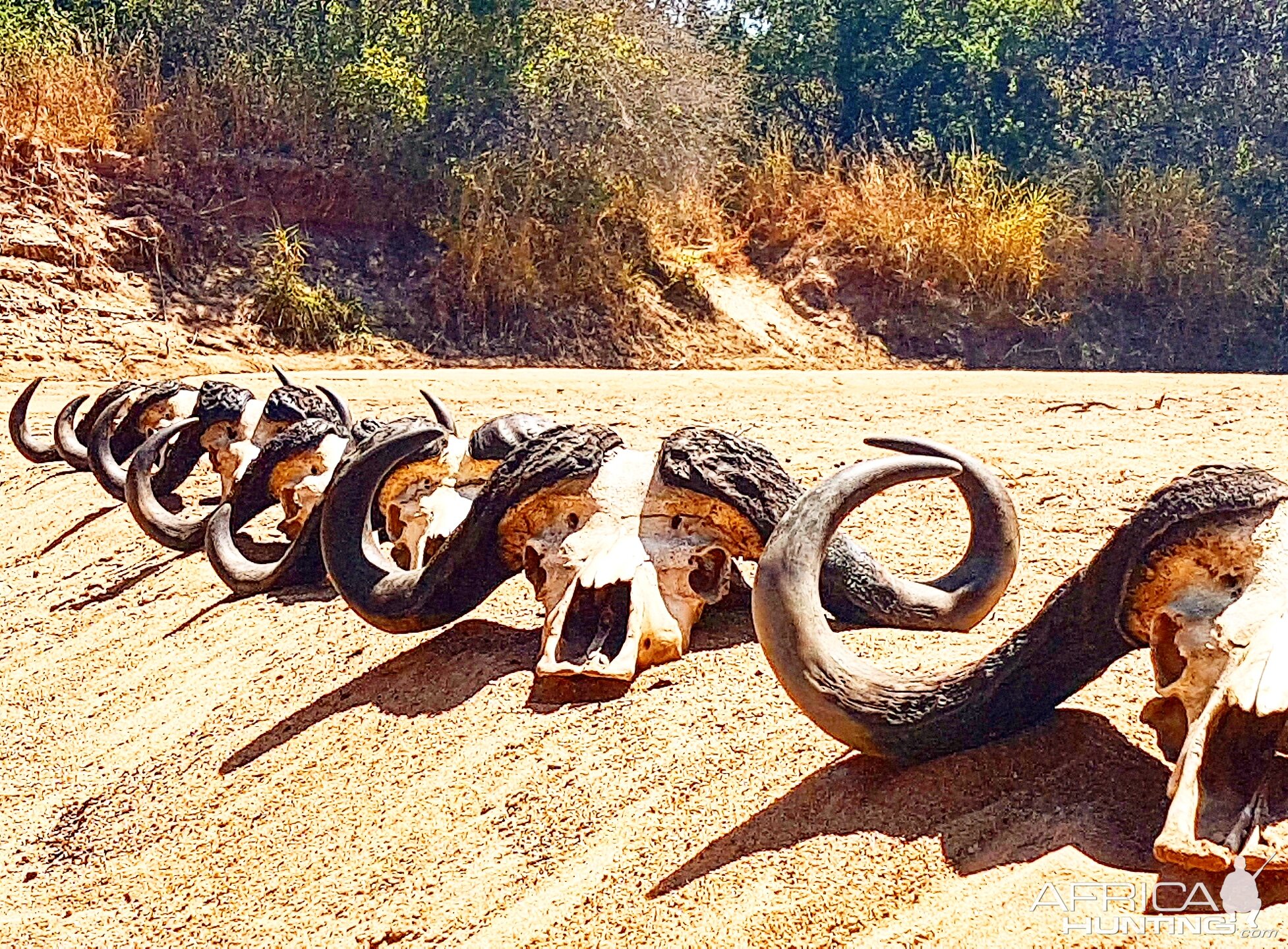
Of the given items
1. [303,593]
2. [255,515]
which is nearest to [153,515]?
[255,515]

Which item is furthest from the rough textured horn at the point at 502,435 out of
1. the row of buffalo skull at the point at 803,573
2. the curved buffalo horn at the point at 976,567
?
the curved buffalo horn at the point at 976,567

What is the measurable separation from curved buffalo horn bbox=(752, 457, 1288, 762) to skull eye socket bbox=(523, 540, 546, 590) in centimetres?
131

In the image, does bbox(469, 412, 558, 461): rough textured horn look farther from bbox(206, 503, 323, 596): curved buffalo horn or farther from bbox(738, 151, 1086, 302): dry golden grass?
bbox(738, 151, 1086, 302): dry golden grass

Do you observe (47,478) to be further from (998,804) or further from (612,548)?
(998,804)

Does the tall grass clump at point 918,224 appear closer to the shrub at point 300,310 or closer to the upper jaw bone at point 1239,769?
the shrub at point 300,310

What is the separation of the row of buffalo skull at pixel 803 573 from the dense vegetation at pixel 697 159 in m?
12.3

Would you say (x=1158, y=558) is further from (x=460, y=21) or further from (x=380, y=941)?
(x=460, y=21)

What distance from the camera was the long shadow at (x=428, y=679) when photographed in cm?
450

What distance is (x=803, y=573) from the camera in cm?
325

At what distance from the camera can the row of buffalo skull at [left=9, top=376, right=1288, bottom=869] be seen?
265cm

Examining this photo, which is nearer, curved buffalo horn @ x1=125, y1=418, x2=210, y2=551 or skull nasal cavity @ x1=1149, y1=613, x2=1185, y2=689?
skull nasal cavity @ x1=1149, y1=613, x2=1185, y2=689

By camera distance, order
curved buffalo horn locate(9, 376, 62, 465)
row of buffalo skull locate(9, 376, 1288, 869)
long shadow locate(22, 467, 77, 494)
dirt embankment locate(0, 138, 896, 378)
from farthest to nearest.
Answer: dirt embankment locate(0, 138, 896, 378) < curved buffalo horn locate(9, 376, 62, 465) < long shadow locate(22, 467, 77, 494) < row of buffalo skull locate(9, 376, 1288, 869)

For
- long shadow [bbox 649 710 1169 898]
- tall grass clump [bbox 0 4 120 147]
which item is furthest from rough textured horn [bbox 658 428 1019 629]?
tall grass clump [bbox 0 4 120 147]

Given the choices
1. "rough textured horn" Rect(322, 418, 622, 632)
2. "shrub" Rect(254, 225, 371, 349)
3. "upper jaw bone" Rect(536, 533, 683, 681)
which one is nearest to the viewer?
"upper jaw bone" Rect(536, 533, 683, 681)
